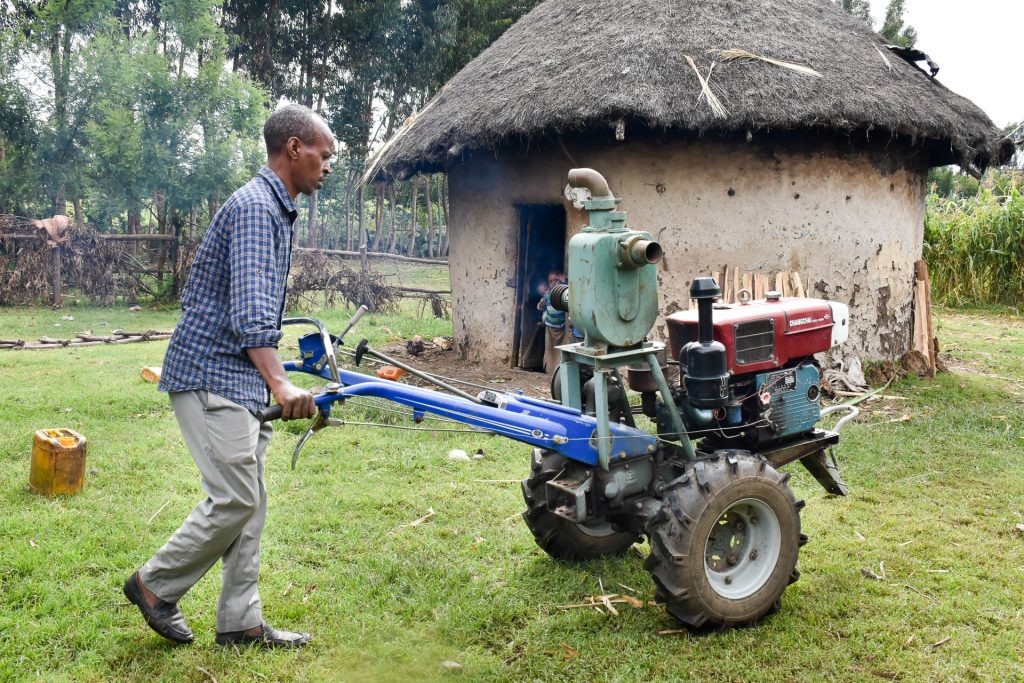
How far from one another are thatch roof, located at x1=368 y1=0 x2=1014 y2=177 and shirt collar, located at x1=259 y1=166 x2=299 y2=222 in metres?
4.89

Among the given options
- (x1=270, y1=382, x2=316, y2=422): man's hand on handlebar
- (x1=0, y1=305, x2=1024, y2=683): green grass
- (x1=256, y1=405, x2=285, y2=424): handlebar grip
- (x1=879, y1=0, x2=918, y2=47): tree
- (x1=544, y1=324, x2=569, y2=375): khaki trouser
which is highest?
(x1=879, y1=0, x2=918, y2=47): tree

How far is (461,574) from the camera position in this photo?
405 cm

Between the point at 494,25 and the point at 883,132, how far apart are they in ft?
59.7

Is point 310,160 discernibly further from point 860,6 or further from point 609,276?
point 860,6

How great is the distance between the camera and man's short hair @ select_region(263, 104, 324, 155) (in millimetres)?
3152

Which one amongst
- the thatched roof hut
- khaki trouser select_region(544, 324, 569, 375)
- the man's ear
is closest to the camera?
the man's ear

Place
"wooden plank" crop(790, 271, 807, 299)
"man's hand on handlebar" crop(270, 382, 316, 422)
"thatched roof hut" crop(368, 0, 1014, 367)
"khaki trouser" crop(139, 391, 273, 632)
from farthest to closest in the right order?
"wooden plank" crop(790, 271, 807, 299) < "thatched roof hut" crop(368, 0, 1014, 367) < "khaki trouser" crop(139, 391, 273, 632) < "man's hand on handlebar" crop(270, 382, 316, 422)

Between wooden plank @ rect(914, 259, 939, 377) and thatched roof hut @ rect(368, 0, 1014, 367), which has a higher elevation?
thatched roof hut @ rect(368, 0, 1014, 367)

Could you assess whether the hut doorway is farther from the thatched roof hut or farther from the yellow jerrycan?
the yellow jerrycan

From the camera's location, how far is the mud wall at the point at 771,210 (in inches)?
316

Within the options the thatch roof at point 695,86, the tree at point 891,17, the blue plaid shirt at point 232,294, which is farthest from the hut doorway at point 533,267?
the tree at point 891,17

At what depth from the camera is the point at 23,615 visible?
3533 mm

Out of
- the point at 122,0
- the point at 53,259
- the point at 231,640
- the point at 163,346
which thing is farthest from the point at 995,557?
the point at 122,0

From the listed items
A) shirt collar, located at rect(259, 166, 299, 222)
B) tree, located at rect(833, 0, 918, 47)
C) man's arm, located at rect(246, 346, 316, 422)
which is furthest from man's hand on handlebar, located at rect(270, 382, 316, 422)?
tree, located at rect(833, 0, 918, 47)
